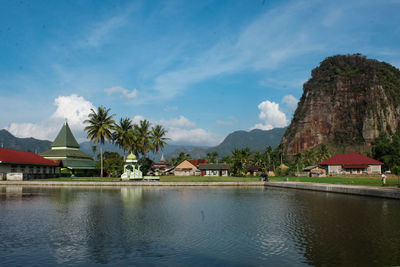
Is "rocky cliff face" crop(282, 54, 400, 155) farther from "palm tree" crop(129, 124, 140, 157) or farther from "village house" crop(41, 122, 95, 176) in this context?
"village house" crop(41, 122, 95, 176)

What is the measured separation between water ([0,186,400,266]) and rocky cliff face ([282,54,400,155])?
16988 centimetres

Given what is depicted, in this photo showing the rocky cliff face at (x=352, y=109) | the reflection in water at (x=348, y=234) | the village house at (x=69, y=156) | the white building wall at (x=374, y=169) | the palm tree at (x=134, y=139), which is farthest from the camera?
the rocky cliff face at (x=352, y=109)

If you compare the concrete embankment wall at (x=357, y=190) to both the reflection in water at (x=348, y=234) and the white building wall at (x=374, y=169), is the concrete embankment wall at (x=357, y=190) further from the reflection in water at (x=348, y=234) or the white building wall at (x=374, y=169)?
the white building wall at (x=374, y=169)

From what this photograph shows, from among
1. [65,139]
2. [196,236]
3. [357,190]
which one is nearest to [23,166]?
[65,139]

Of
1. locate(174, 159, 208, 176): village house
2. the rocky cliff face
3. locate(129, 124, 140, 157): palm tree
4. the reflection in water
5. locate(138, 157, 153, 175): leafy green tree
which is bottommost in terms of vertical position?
locate(174, 159, 208, 176): village house

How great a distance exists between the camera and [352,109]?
188750 millimetres

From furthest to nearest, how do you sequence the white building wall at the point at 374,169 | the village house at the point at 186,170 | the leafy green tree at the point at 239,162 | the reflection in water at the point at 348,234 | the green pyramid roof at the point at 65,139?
the village house at the point at 186,170, the leafy green tree at the point at 239,162, the white building wall at the point at 374,169, the green pyramid roof at the point at 65,139, the reflection in water at the point at 348,234

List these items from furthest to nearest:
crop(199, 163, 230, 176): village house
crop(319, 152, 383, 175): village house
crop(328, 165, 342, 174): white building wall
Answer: crop(199, 163, 230, 176): village house → crop(328, 165, 342, 174): white building wall → crop(319, 152, 383, 175): village house

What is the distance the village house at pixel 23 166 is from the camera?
52.2 meters

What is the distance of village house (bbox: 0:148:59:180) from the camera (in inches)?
2056

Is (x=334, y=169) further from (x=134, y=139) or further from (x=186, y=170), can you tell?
(x=134, y=139)

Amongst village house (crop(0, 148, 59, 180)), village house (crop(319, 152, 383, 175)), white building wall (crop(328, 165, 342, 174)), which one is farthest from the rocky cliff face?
village house (crop(0, 148, 59, 180))

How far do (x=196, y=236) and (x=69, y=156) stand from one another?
64770mm

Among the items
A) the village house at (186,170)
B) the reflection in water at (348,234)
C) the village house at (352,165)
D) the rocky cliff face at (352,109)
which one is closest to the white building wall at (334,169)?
the village house at (352,165)
